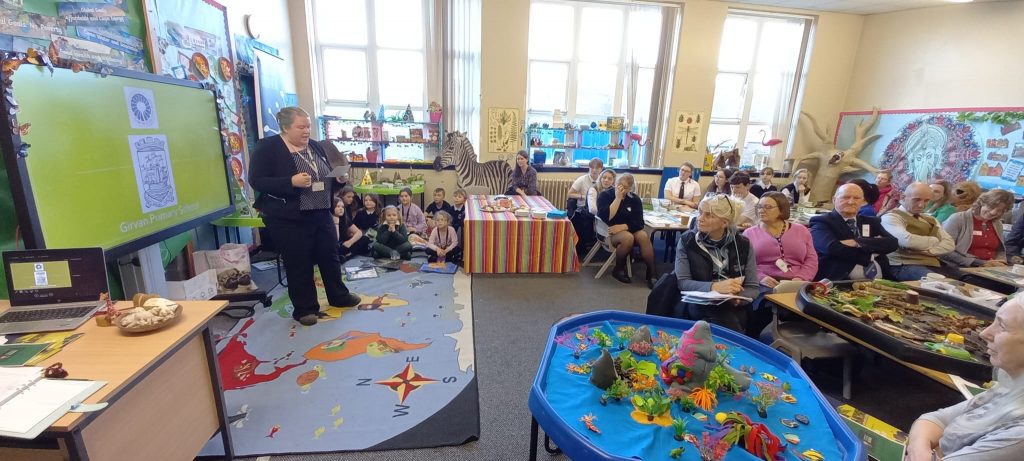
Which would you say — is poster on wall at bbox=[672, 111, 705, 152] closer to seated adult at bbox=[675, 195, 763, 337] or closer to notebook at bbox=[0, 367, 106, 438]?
seated adult at bbox=[675, 195, 763, 337]

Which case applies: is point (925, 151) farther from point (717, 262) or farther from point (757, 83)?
point (717, 262)

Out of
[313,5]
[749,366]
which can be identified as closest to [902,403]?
[749,366]

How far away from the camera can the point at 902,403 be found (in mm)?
2359

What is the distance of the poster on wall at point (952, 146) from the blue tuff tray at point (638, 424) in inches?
221

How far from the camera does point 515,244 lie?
4055mm

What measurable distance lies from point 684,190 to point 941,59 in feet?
12.9

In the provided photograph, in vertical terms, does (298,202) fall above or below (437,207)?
above

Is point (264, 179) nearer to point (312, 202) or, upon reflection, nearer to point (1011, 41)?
point (312, 202)

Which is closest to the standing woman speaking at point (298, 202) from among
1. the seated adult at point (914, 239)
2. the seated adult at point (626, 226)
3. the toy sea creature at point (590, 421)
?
the toy sea creature at point (590, 421)

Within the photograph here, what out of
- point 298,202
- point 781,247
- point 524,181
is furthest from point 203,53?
point 781,247

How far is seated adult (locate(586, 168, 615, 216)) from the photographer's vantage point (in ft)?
15.4

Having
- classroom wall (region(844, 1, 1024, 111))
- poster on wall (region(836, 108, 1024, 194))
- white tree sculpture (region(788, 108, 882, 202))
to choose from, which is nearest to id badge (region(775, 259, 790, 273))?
poster on wall (region(836, 108, 1024, 194))

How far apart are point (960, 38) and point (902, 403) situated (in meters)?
5.70

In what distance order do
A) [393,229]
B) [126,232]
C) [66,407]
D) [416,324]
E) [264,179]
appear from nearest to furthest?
[66,407]
[126,232]
[264,179]
[416,324]
[393,229]
